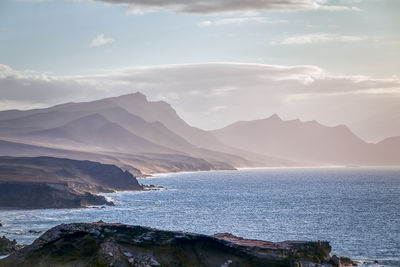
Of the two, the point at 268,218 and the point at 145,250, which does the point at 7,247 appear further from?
the point at 268,218

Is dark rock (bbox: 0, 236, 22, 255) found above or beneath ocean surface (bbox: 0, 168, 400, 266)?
beneath

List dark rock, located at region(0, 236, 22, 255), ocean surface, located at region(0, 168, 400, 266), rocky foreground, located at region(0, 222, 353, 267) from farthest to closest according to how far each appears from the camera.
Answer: ocean surface, located at region(0, 168, 400, 266) → dark rock, located at region(0, 236, 22, 255) → rocky foreground, located at region(0, 222, 353, 267)

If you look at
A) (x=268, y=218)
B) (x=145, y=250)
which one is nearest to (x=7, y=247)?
(x=145, y=250)

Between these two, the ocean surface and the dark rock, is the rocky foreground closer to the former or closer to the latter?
the ocean surface

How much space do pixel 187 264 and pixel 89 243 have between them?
28.7 ft

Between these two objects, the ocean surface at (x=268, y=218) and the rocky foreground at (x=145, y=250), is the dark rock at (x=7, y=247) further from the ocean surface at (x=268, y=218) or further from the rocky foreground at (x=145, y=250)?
the rocky foreground at (x=145, y=250)

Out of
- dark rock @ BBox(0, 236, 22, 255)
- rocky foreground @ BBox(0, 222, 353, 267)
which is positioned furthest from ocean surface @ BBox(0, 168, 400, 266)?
rocky foreground @ BBox(0, 222, 353, 267)

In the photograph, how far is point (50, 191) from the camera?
146500mm

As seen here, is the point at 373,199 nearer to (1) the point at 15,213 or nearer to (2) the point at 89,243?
(1) the point at 15,213

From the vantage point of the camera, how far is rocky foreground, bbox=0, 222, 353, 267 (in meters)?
49.1

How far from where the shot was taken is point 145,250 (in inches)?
1992

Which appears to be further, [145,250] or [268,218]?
[268,218]

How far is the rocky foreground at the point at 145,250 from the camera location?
161ft

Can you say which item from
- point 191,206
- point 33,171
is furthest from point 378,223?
point 33,171
